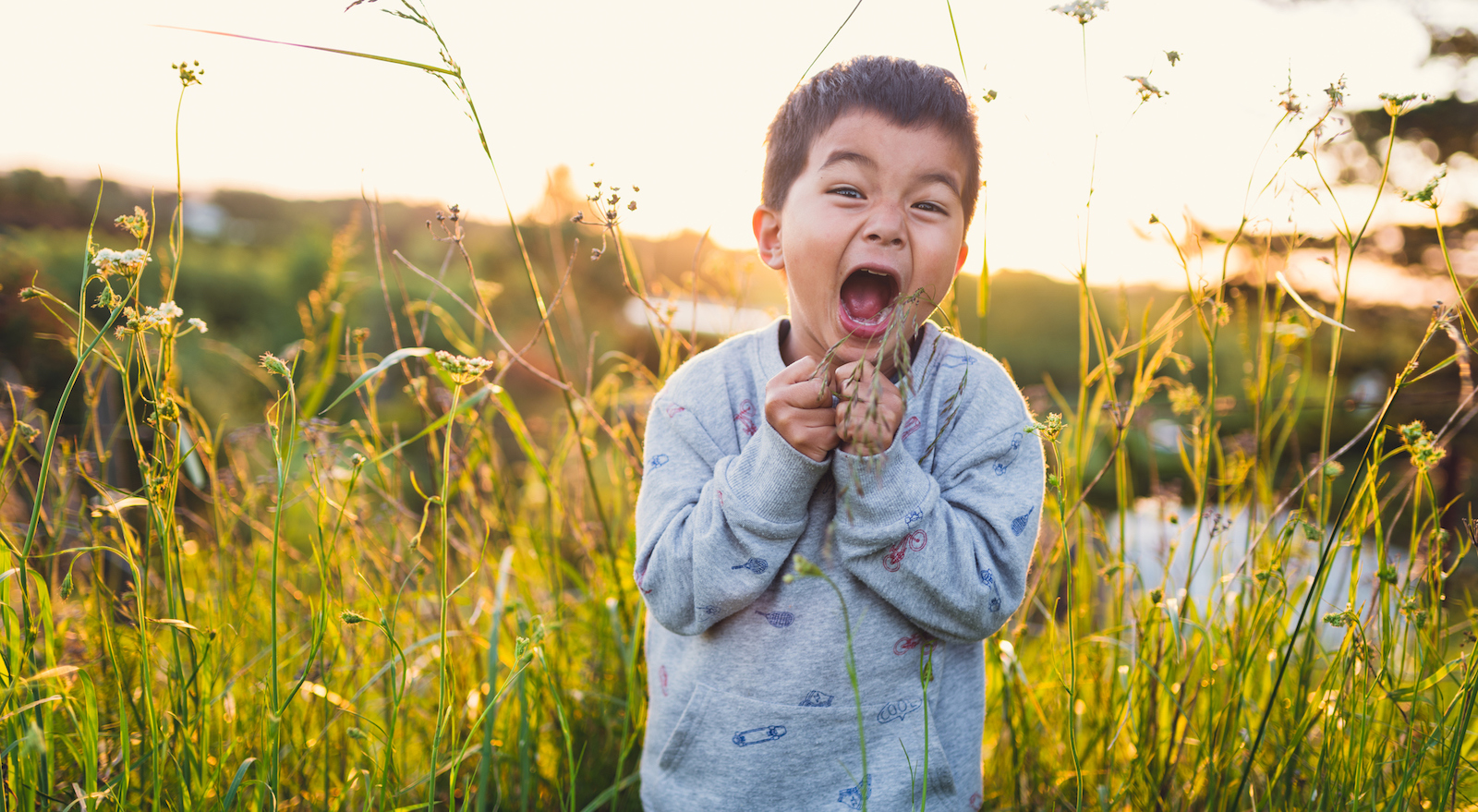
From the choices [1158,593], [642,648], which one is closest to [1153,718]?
[1158,593]

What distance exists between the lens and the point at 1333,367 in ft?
3.19

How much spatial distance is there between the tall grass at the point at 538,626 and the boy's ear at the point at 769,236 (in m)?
0.26

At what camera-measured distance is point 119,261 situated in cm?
89

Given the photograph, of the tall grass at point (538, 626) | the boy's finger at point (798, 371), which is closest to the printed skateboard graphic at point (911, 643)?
the tall grass at point (538, 626)

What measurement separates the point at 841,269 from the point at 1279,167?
609 millimetres

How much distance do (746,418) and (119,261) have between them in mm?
817

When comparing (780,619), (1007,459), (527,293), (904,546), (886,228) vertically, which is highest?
(527,293)

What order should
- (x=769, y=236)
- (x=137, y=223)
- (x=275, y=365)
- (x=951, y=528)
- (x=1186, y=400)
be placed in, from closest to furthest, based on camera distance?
(x=275, y=365) → (x=137, y=223) → (x=951, y=528) → (x=769, y=236) → (x=1186, y=400)

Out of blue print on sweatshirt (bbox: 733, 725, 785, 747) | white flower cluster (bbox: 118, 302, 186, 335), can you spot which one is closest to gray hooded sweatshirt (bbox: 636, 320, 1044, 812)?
blue print on sweatshirt (bbox: 733, 725, 785, 747)

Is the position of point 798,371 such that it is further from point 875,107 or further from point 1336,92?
point 1336,92

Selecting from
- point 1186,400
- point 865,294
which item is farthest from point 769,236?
point 1186,400

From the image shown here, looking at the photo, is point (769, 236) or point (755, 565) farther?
point (769, 236)

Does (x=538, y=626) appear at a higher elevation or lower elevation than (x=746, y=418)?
lower

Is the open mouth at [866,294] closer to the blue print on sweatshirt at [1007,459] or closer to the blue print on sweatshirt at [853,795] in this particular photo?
the blue print on sweatshirt at [1007,459]
